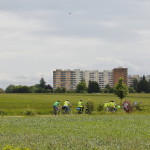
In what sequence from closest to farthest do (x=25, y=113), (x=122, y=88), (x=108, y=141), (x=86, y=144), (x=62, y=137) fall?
(x=86, y=144) → (x=108, y=141) → (x=62, y=137) → (x=25, y=113) → (x=122, y=88)

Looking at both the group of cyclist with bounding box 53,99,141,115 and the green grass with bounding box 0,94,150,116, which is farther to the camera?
the green grass with bounding box 0,94,150,116

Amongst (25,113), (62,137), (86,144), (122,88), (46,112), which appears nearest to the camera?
(86,144)

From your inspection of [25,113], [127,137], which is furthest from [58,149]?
[25,113]

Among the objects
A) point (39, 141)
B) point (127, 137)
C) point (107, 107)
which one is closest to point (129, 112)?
point (107, 107)

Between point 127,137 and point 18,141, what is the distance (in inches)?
244

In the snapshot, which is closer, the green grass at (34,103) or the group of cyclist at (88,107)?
the group of cyclist at (88,107)

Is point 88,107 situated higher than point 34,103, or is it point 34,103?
point 34,103

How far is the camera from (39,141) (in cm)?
1956

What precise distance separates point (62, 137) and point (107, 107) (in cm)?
2927

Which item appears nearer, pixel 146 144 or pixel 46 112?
pixel 146 144

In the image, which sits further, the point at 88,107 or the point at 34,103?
the point at 34,103

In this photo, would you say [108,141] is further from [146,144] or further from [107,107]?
[107,107]

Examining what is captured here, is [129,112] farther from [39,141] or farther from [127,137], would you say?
[39,141]

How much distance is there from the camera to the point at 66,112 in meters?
46.6
